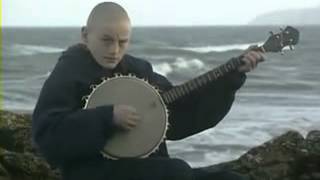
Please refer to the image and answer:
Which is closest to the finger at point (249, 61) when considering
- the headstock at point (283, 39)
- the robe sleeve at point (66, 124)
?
the headstock at point (283, 39)

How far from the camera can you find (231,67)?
300cm

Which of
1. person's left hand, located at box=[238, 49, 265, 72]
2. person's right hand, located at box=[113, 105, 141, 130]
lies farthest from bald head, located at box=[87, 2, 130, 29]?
person's left hand, located at box=[238, 49, 265, 72]

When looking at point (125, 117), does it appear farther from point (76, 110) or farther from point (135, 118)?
point (76, 110)

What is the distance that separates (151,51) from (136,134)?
3879cm

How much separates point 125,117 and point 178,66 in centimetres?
2850

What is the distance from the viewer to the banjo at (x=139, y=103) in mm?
2852

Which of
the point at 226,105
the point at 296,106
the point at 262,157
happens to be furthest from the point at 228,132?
the point at 226,105

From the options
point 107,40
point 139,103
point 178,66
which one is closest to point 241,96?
point 178,66

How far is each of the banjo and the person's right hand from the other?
4 cm

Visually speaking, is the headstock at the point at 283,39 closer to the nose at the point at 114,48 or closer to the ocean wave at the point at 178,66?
the nose at the point at 114,48

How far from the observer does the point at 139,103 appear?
2.92 meters

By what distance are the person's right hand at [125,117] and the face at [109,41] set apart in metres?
0.19

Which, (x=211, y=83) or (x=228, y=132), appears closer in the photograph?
(x=211, y=83)

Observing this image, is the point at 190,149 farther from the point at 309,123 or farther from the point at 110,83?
the point at 110,83
